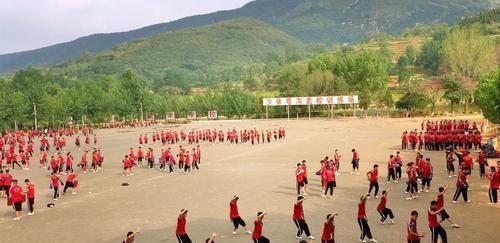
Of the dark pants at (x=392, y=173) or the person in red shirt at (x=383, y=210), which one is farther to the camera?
the dark pants at (x=392, y=173)

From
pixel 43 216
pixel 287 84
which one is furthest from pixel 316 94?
pixel 43 216

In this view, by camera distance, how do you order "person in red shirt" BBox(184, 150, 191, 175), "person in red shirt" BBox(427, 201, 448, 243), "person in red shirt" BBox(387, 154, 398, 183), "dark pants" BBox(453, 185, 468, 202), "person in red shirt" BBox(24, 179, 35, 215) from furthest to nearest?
1. "person in red shirt" BBox(184, 150, 191, 175)
2. "person in red shirt" BBox(387, 154, 398, 183)
3. "person in red shirt" BBox(24, 179, 35, 215)
4. "dark pants" BBox(453, 185, 468, 202)
5. "person in red shirt" BBox(427, 201, 448, 243)

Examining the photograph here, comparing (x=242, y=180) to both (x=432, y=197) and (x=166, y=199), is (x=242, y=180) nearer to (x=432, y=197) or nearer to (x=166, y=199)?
(x=166, y=199)

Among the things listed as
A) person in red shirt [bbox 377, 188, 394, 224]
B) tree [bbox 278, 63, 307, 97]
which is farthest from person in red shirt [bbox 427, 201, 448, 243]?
tree [bbox 278, 63, 307, 97]

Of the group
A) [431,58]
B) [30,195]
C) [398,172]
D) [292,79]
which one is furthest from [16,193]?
[431,58]

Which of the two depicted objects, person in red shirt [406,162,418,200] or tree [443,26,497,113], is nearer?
person in red shirt [406,162,418,200]

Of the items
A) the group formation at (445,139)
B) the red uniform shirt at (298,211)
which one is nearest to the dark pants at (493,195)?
the red uniform shirt at (298,211)

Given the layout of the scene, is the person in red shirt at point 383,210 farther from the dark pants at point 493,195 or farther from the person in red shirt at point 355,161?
the person in red shirt at point 355,161

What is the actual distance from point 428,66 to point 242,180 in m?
144

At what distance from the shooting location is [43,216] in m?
19.6

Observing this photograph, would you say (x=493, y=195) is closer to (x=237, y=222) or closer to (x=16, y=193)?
(x=237, y=222)

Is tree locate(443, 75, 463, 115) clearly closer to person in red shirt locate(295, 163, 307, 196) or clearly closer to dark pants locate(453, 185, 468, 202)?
dark pants locate(453, 185, 468, 202)

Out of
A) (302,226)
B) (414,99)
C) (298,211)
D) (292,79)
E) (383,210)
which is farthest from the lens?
(292,79)

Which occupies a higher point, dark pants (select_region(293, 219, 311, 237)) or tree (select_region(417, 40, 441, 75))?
tree (select_region(417, 40, 441, 75))
